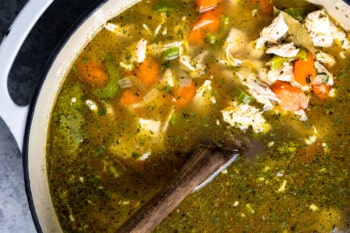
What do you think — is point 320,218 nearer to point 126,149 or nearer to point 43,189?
point 126,149

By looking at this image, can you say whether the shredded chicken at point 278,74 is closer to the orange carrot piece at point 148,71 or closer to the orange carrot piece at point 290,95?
the orange carrot piece at point 290,95

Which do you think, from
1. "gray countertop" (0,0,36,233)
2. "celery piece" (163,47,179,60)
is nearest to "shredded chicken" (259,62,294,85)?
"celery piece" (163,47,179,60)

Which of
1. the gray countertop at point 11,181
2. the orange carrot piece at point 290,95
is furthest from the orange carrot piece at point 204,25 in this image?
the gray countertop at point 11,181

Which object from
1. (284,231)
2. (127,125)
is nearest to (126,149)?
(127,125)

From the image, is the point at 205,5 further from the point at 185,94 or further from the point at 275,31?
the point at 185,94

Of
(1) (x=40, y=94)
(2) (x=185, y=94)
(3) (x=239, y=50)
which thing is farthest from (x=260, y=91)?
(1) (x=40, y=94)
